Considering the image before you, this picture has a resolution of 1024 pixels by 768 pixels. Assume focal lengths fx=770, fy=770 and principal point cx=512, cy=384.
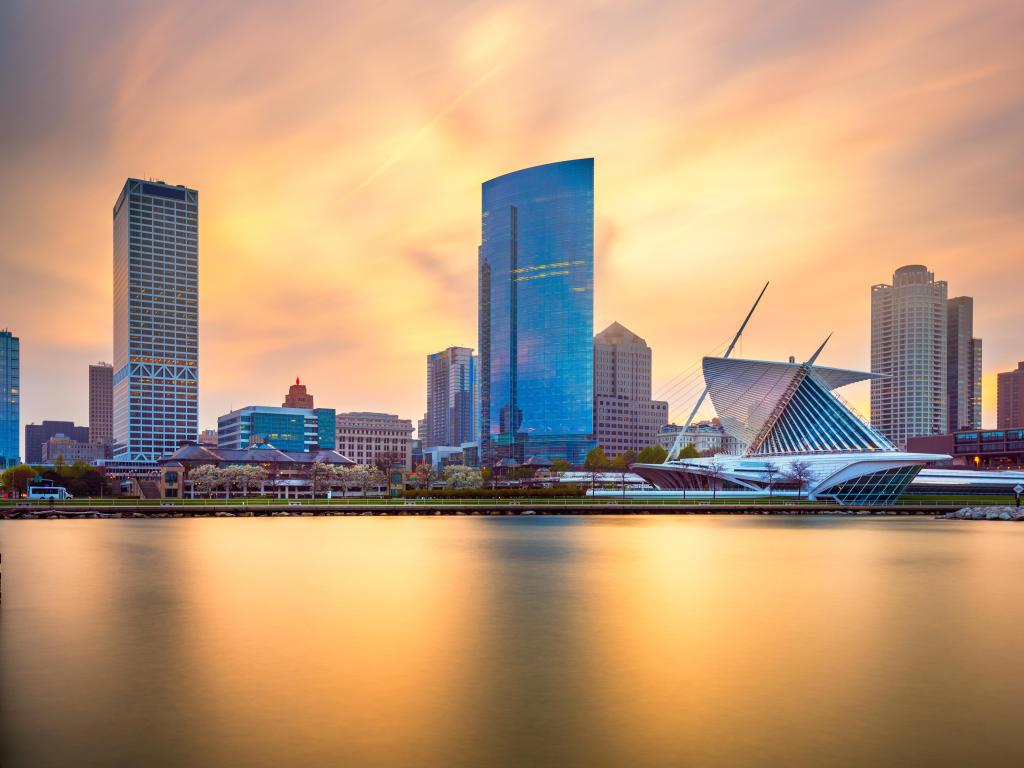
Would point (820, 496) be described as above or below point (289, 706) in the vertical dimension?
below

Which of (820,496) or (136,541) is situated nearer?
(136,541)

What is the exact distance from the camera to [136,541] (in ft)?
180

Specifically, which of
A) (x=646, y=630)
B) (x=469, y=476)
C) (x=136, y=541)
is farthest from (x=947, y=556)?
(x=469, y=476)

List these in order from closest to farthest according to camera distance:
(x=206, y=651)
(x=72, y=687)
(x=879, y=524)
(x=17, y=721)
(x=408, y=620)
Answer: (x=17, y=721), (x=72, y=687), (x=206, y=651), (x=408, y=620), (x=879, y=524)

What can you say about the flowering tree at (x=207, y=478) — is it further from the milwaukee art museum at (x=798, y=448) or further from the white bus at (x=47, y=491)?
the milwaukee art museum at (x=798, y=448)

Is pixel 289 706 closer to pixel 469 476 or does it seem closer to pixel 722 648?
pixel 722 648

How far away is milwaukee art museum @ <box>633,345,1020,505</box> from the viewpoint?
111188 millimetres

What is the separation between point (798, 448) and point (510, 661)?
118345 millimetres

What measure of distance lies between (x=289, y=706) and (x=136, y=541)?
4481cm

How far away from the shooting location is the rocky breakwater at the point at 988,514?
292 feet

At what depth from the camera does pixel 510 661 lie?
789 inches

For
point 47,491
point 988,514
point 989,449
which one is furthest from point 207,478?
point 989,449

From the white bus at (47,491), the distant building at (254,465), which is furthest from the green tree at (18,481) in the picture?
the white bus at (47,491)

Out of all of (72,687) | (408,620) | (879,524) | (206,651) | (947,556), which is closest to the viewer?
(72,687)
